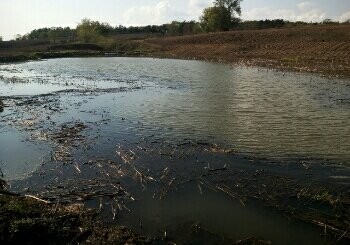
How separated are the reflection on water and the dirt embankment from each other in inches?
382

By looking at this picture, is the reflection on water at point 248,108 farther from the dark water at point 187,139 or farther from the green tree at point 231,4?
the green tree at point 231,4

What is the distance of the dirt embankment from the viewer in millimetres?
47656

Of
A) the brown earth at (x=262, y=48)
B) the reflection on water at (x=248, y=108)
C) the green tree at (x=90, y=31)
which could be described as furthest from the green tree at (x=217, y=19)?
the reflection on water at (x=248, y=108)

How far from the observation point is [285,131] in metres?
18.4

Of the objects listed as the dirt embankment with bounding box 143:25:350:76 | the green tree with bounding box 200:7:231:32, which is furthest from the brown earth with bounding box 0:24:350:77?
the green tree with bounding box 200:7:231:32

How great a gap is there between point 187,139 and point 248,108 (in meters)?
7.52

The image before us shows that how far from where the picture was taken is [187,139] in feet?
57.5

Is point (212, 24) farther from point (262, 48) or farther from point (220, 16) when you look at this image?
point (262, 48)

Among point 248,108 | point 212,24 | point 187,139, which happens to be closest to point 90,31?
point 212,24

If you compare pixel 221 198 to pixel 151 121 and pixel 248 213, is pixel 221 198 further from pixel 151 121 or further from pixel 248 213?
pixel 151 121

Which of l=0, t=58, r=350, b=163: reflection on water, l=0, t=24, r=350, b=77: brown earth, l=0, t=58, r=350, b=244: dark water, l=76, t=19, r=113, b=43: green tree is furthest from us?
l=76, t=19, r=113, b=43: green tree

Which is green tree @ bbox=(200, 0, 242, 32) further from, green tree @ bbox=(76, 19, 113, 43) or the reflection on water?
the reflection on water

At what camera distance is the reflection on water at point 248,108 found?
16.7m

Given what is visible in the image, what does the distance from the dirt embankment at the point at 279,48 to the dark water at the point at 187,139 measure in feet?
50.7
